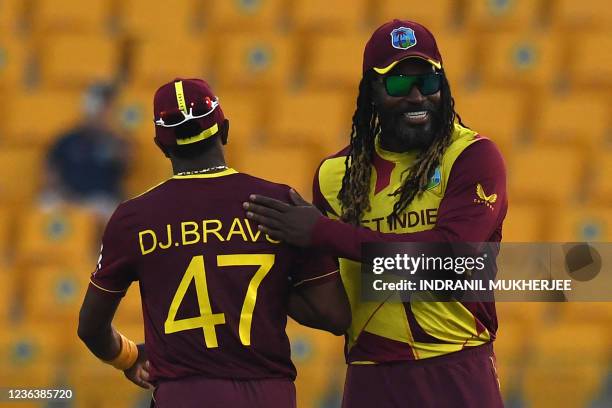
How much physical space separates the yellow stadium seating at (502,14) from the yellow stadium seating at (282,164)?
1898 millimetres

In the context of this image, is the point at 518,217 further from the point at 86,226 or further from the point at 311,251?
the point at 311,251

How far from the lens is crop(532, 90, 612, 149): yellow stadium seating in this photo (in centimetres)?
974

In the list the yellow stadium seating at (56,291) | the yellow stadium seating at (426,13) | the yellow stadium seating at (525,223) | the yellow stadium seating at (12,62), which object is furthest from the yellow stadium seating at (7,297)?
the yellow stadium seating at (426,13)

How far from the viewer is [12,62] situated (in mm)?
10656

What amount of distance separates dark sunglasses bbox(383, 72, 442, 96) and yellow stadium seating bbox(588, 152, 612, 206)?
473 cm

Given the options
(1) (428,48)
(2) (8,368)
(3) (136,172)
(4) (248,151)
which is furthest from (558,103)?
(1) (428,48)

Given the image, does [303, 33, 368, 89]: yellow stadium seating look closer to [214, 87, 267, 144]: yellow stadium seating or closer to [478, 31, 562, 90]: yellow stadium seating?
[214, 87, 267, 144]: yellow stadium seating

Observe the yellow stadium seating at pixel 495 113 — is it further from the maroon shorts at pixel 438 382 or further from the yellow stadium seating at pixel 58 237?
the maroon shorts at pixel 438 382

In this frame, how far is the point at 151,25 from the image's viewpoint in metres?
10.8

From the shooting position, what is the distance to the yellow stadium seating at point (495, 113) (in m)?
9.68

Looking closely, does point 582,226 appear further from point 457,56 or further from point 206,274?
point 206,274

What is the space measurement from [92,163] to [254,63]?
1653mm

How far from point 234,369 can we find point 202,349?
0.11 m

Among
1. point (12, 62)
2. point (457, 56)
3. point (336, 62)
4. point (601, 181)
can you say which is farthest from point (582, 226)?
point (12, 62)
